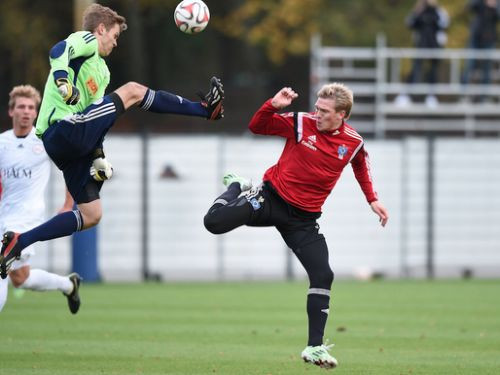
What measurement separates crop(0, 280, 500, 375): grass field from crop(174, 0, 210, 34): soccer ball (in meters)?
3.10

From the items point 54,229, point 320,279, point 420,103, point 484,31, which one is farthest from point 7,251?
point 484,31

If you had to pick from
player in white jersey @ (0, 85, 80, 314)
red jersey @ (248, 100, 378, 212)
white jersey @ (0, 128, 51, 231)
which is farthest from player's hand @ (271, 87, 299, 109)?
white jersey @ (0, 128, 51, 231)

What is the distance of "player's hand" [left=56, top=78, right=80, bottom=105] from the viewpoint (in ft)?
30.8

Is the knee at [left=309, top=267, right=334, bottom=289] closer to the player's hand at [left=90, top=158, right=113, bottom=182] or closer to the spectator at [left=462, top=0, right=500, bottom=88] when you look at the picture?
the player's hand at [left=90, top=158, right=113, bottom=182]

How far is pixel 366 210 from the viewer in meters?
22.9

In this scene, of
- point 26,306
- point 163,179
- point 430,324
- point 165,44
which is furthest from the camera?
point 165,44

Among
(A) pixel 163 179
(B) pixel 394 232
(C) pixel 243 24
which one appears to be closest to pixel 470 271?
(B) pixel 394 232

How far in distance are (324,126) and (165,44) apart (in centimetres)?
2645

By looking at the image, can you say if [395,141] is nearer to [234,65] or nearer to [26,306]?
[26,306]

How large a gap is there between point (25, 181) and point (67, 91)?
10.5 ft

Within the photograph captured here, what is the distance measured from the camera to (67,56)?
975cm

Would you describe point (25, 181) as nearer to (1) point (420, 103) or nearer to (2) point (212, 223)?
(2) point (212, 223)

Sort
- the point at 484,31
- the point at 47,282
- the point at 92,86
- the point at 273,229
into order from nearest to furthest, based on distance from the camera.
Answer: the point at 92,86, the point at 47,282, the point at 273,229, the point at 484,31

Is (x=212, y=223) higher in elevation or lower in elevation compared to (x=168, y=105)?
lower
